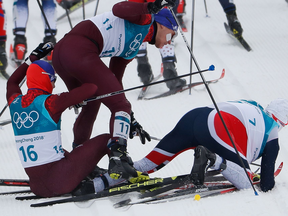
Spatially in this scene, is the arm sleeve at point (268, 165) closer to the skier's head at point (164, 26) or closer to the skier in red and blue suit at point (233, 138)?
the skier in red and blue suit at point (233, 138)

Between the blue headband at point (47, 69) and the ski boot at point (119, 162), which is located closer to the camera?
the ski boot at point (119, 162)

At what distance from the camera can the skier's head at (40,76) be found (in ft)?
8.41

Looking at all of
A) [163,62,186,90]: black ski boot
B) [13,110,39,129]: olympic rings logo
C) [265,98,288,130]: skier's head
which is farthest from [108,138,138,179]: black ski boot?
[163,62,186,90]: black ski boot

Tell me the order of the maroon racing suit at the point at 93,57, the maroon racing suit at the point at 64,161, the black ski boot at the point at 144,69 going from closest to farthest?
the maroon racing suit at the point at 64,161 < the maroon racing suit at the point at 93,57 < the black ski boot at the point at 144,69

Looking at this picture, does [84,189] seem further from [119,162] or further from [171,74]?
[171,74]

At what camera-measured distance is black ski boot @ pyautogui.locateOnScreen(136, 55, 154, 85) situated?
15.8 feet

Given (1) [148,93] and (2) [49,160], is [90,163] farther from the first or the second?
(1) [148,93]

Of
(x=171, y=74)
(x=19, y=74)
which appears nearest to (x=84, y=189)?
(x=19, y=74)

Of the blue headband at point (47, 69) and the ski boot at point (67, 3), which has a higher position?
the blue headband at point (47, 69)

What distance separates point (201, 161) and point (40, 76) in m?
1.20

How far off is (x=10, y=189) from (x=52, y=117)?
960 mm

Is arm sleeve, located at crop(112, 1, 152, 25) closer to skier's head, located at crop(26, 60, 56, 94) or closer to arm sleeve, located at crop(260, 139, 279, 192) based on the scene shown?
skier's head, located at crop(26, 60, 56, 94)

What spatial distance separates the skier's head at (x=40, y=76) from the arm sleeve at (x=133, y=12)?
604 millimetres

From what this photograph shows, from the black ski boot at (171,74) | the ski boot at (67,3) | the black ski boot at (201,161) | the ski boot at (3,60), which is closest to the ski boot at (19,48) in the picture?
the ski boot at (3,60)
